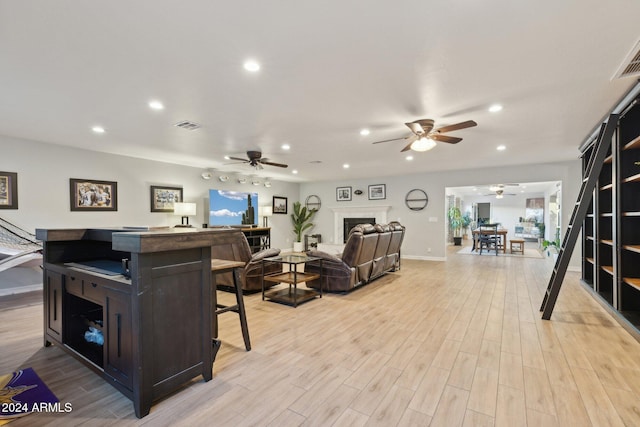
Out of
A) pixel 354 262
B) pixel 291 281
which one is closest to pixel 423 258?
pixel 354 262

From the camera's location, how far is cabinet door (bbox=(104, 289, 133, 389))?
1.82m

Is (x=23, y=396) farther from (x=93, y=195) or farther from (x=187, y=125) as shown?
(x=93, y=195)

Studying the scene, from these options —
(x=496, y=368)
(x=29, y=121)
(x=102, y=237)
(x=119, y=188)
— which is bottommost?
(x=496, y=368)

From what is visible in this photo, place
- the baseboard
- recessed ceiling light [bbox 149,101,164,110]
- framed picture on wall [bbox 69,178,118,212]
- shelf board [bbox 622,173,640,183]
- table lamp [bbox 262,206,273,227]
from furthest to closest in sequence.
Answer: table lamp [bbox 262,206,273,227], the baseboard, framed picture on wall [bbox 69,178,118,212], recessed ceiling light [bbox 149,101,164,110], shelf board [bbox 622,173,640,183]

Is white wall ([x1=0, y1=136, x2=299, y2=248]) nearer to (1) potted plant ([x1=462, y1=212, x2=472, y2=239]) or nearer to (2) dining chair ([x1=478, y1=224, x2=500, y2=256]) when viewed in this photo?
(2) dining chair ([x1=478, y1=224, x2=500, y2=256])

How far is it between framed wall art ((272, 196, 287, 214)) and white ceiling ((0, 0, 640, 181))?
17.0ft

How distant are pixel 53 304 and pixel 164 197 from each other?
433cm

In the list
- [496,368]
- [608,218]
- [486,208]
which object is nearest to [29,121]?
[496,368]

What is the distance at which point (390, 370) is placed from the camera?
2.33 m

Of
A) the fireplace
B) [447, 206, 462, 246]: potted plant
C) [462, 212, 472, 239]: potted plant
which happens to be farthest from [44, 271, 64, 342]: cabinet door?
[462, 212, 472, 239]: potted plant

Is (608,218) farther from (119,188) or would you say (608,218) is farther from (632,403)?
(119,188)

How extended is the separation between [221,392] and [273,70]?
255cm

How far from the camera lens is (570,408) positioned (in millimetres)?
1859

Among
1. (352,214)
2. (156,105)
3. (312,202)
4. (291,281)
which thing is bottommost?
(291,281)
